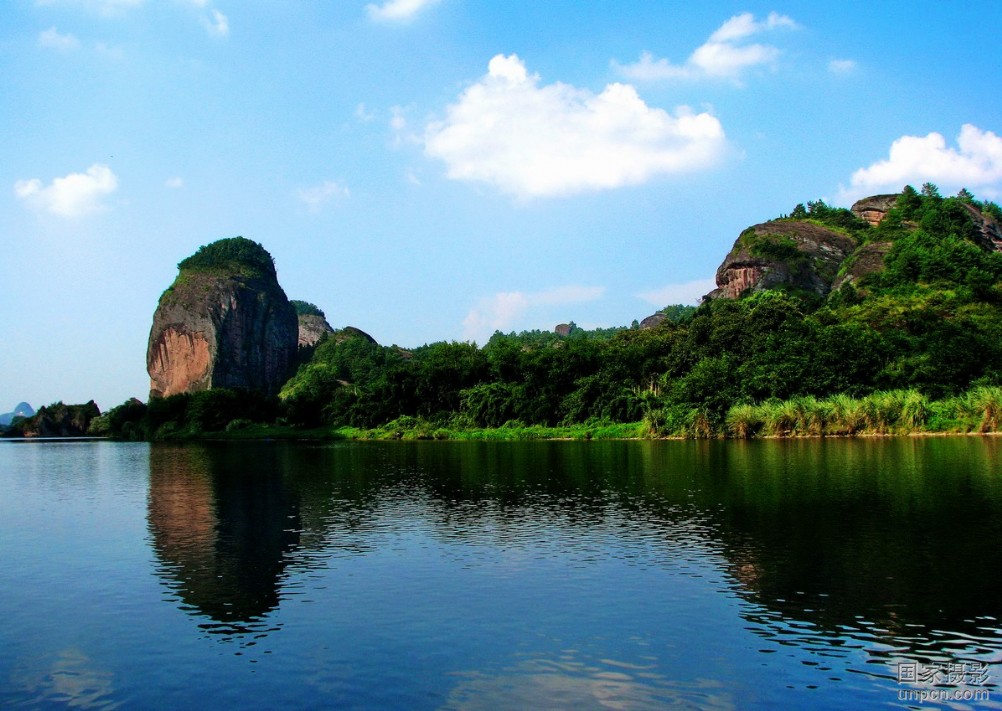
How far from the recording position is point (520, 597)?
1352 cm

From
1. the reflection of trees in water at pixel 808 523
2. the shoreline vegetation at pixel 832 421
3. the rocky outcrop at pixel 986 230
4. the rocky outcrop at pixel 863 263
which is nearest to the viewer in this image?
the reflection of trees in water at pixel 808 523

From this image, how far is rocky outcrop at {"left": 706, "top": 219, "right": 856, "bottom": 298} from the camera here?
96.2 metres

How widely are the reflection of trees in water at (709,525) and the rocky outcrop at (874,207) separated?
85483 mm

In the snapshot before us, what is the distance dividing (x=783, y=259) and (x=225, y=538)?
298ft

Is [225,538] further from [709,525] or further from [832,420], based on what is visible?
[832,420]

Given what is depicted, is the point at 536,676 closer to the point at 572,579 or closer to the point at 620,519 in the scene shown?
the point at 572,579

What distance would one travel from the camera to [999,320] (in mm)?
58000

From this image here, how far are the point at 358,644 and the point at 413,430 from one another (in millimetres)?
60697

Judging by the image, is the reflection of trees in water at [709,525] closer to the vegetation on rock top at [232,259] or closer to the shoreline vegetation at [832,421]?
the shoreline vegetation at [832,421]

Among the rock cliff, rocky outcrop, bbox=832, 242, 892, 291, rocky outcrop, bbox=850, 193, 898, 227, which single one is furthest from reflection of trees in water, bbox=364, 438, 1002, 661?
the rock cliff

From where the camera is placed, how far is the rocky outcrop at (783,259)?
316 feet

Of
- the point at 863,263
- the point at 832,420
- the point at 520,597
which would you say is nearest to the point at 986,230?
the point at 863,263
